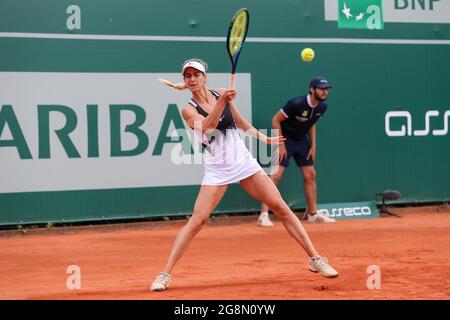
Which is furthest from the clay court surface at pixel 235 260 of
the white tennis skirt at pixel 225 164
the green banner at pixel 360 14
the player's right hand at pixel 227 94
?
the green banner at pixel 360 14

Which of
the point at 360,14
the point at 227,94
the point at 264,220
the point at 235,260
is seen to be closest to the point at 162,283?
the point at 227,94

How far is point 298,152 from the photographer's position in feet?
29.0

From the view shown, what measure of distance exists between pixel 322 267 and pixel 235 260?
1.42m

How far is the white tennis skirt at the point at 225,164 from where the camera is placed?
5.12 meters

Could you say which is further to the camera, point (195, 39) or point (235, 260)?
point (195, 39)

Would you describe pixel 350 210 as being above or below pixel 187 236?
below

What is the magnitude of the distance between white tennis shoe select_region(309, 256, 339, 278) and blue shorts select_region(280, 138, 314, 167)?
3657mm

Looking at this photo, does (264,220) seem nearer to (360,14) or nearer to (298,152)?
(298,152)

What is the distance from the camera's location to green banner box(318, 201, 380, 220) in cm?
923

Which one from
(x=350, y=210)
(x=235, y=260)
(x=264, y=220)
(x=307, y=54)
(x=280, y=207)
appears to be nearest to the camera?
(x=280, y=207)

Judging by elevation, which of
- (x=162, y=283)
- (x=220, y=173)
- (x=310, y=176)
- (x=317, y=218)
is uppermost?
(x=220, y=173)

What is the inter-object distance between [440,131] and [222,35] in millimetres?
3089

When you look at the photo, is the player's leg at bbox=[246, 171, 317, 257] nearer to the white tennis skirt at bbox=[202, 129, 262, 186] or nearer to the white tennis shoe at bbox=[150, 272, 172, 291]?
the white tennis skirt at bbox=[202, 129, 262, 186]
